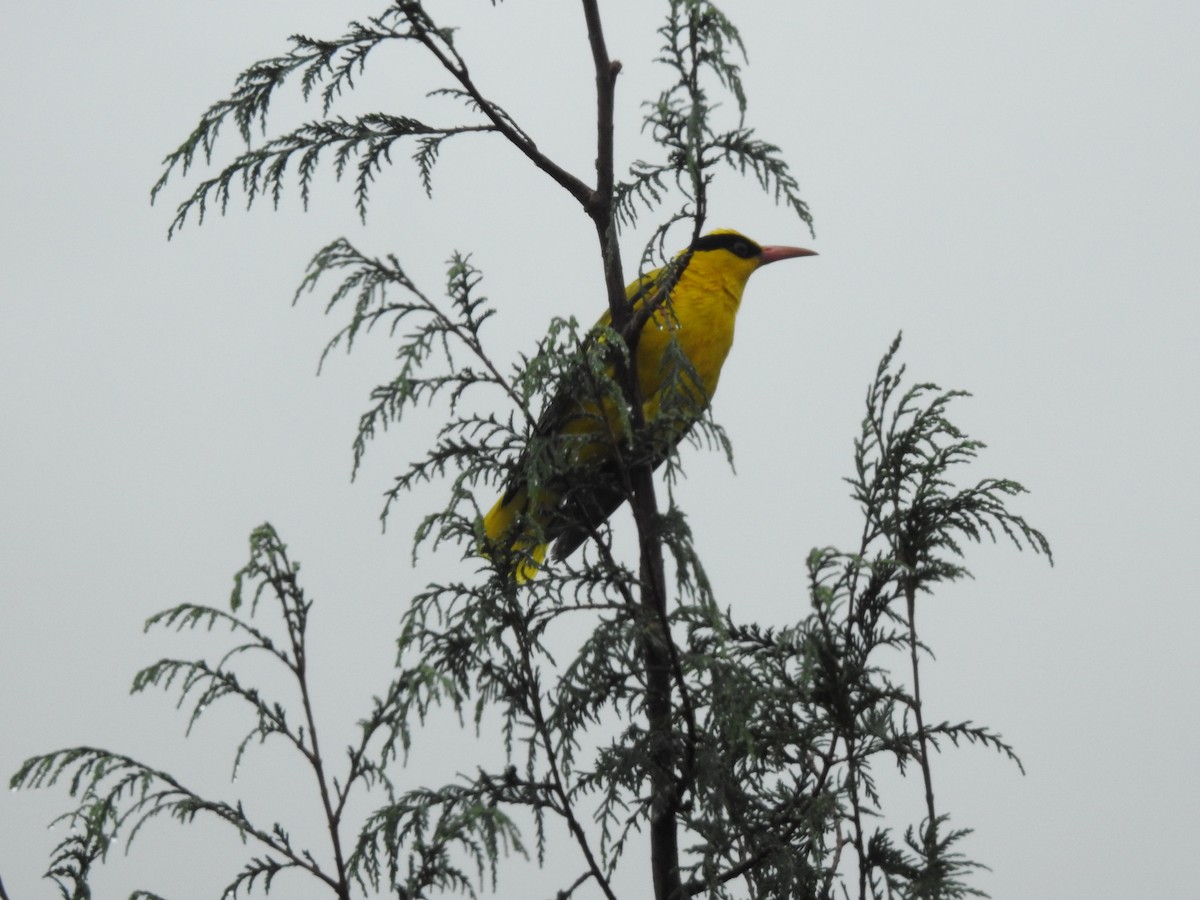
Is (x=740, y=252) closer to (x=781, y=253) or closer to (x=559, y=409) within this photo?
(x=781, y=253)

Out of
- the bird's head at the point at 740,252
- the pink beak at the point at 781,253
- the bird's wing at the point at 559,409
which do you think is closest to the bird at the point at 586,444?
the bird's wing at the point at 559,409

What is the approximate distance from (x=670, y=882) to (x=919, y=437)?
105cm

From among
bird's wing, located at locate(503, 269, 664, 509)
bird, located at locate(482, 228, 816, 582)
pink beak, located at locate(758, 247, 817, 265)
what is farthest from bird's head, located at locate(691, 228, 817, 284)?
bird's wing, located at locate(503, 269, 664, 509)

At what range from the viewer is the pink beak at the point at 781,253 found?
16.2 ft

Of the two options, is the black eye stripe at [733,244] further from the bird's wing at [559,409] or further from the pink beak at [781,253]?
the bird's wing at [559,409]

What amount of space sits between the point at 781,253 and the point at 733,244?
20 cm

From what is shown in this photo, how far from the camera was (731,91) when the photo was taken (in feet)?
8.31

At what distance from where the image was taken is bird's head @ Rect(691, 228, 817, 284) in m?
4.79

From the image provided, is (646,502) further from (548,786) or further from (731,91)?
(731,91)

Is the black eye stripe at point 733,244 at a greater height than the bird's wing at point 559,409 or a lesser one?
greater

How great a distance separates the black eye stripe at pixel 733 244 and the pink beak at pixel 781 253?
0.13ft

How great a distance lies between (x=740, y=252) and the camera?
4.86 m

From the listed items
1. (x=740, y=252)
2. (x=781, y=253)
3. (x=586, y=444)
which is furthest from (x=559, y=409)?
(x=781, y=253)

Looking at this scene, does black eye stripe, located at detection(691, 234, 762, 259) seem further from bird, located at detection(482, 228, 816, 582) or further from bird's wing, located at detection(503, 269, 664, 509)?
bird's wing, located at detection(503, 269, 664, 509)
